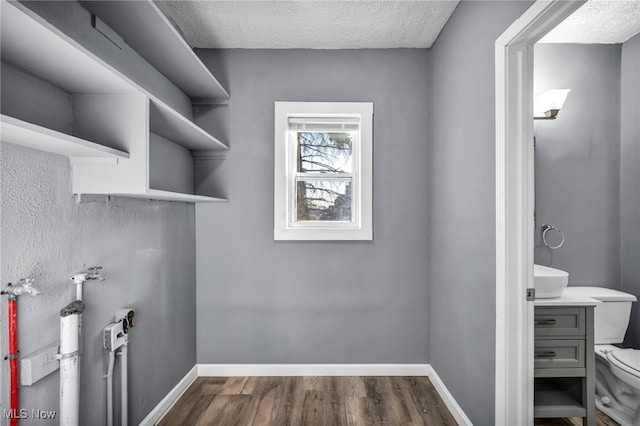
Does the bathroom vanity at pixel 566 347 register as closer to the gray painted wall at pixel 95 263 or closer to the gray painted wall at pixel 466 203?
the gray painted wall at pixel 466 203

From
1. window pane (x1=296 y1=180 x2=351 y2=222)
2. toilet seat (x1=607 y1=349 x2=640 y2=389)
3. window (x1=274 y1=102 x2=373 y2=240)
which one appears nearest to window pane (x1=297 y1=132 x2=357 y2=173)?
window (x1=274 y1=102 x2=373 y2=240)

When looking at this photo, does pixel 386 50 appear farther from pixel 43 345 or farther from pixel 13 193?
pixel 43 345

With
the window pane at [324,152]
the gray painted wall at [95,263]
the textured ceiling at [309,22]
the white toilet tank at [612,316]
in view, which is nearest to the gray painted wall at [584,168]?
the white toilet tank at [612,316]

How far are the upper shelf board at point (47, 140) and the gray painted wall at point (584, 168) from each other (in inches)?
106

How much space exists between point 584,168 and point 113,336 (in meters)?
3.14

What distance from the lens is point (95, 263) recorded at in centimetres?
147

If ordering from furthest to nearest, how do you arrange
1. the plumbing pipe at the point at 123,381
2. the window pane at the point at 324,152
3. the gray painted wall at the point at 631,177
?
the window pane at the point at 324,152, the gray painted wall at the point at 631,177, the plumbing pipe at the point at 123,381

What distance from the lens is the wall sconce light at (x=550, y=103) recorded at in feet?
7.40

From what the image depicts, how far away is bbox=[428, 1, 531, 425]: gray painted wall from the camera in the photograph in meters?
1.59

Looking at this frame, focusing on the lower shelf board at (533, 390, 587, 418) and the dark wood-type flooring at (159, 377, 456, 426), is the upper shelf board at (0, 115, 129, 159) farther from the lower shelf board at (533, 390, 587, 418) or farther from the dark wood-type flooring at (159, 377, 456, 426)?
the lower shelf board at (533, 390, 587, 418)

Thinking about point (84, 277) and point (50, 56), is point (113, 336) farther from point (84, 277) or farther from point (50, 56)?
point (50, 56)

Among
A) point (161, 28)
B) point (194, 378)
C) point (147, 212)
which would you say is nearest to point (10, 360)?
point (147, 212)

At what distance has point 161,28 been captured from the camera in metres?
1.53

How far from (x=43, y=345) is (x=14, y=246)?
393 millimetres
